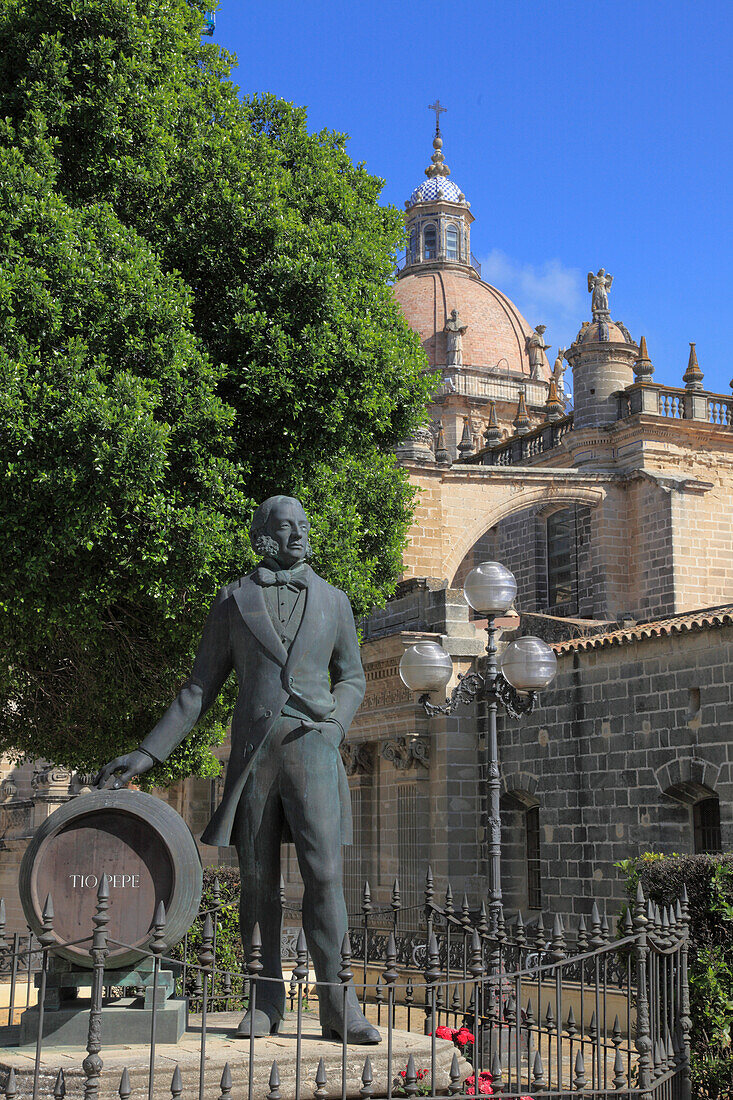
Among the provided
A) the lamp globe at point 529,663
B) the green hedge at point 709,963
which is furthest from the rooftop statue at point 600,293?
the green hedge at point 709,963

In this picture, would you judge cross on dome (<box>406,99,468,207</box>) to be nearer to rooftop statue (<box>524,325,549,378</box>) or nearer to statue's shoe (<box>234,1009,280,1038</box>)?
rooftop statue (<box>524,325,549,378</box>)

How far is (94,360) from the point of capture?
32.3 feet

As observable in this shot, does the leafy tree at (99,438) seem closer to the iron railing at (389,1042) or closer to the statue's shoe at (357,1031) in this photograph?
the iron railing at (389,1042)

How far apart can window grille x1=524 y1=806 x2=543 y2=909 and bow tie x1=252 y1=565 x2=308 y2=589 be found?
39.5 ft

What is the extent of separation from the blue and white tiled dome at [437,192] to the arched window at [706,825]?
47.5m

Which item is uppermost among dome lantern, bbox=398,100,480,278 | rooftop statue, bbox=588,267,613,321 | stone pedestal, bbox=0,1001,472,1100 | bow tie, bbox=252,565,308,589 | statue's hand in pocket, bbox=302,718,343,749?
dome lantern, bbox=398,100,480,278

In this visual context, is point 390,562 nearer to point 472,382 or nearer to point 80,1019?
point 80,1019

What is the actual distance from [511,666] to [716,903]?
330 centimetres

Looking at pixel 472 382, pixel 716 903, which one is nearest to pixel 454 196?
pixel 472 382

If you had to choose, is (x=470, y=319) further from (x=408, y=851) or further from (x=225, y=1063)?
(x=225, y=1063)

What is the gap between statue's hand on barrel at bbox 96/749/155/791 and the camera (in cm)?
544

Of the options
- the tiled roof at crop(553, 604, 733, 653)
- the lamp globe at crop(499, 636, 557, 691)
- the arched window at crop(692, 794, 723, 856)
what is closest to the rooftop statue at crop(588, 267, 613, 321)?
the tiled roof at crop(553, 604, 733, 653)

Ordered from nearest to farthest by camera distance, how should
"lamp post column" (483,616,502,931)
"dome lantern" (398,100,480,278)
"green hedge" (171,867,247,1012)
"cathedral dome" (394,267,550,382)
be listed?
"lamp post column" (483,616,502,931)
"green hedge" (171,867,247,1012)
"cathedral dome" (394,267,550,382)
"dome lantern" (398,100,480,278)

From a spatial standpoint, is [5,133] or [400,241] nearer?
[5,133]
